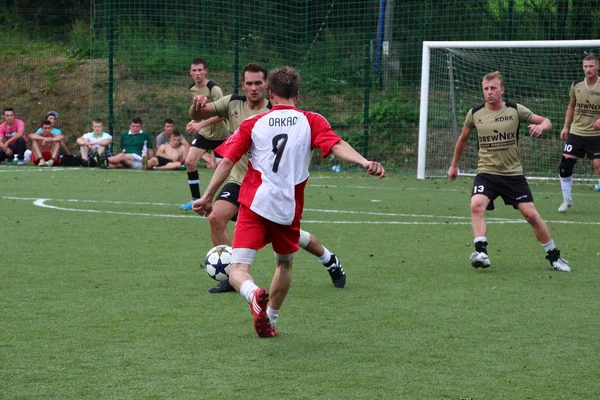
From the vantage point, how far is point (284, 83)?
547 centimetres

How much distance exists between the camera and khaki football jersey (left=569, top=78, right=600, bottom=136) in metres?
13.1

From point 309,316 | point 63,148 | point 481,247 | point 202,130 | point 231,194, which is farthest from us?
point 63,148

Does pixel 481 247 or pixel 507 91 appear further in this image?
pixel 507 91

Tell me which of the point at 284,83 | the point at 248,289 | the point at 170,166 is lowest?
the point at 170,166

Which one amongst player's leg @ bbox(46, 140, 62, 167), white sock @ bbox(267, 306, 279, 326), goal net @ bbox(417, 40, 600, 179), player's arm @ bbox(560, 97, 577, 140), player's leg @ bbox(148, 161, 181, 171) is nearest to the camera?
white sock @ bbox(267, 306, 279, 326)

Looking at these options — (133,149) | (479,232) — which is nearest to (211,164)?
(133,149)

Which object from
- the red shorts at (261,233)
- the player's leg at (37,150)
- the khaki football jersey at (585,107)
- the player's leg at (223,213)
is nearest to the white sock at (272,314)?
the red shorts at (261,233)

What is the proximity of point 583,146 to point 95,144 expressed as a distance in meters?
12.2

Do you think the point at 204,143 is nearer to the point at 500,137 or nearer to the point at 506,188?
the point at 500,137

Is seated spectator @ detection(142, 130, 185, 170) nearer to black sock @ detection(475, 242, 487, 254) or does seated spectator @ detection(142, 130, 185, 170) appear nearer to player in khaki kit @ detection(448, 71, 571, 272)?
player in khaki kit @ detection(448, 71, 571, 272)

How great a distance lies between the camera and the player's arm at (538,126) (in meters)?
8.23

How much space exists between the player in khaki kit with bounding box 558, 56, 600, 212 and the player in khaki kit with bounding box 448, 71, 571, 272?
4654 mm

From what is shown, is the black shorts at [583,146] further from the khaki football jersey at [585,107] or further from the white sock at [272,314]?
the white sock at [272,314]

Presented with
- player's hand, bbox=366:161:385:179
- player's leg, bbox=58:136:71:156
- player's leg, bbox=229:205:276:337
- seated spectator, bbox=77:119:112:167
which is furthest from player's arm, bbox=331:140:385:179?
player's leg, bbox=58:136:71:156
